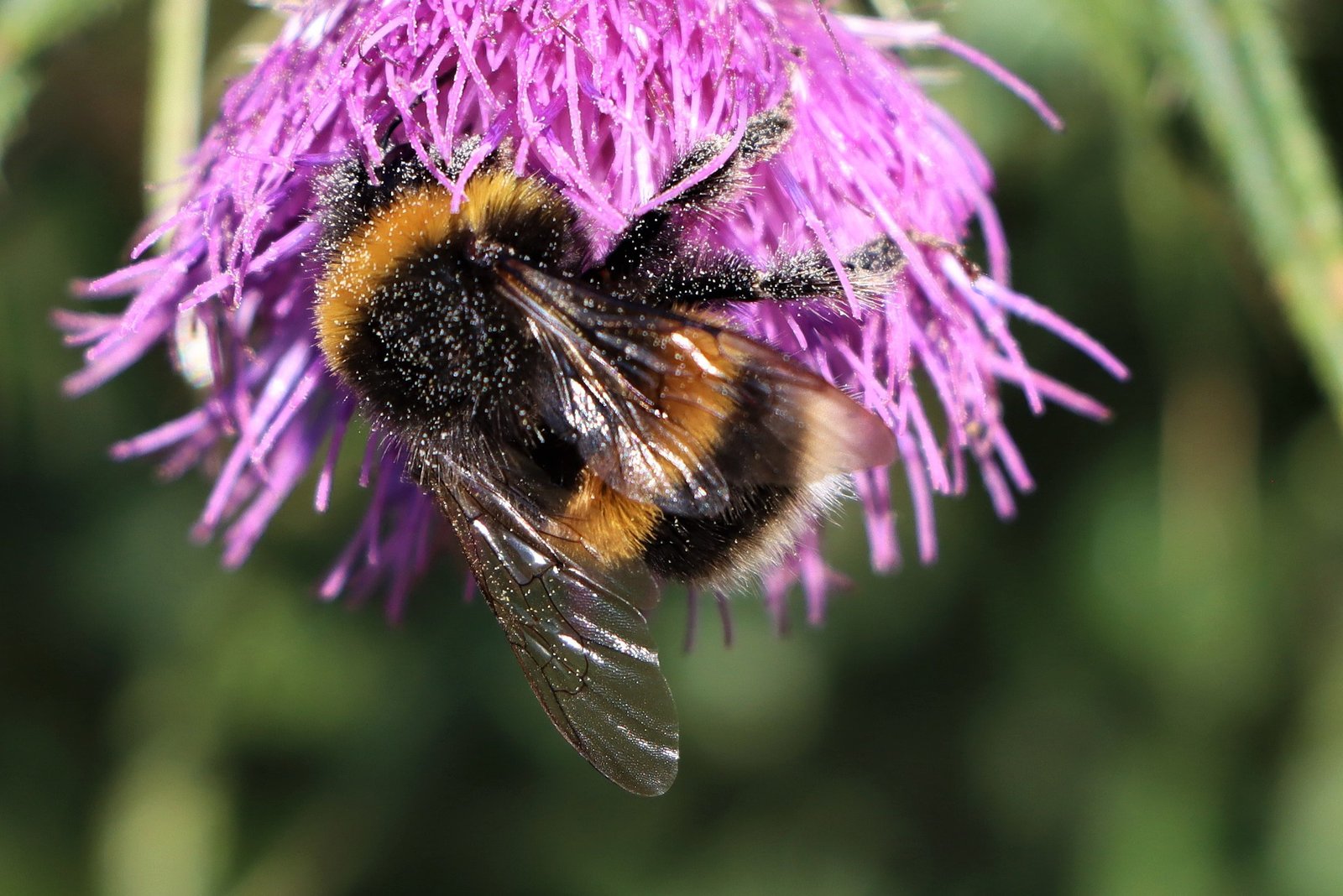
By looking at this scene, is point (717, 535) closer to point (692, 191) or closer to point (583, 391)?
point (583, 391)

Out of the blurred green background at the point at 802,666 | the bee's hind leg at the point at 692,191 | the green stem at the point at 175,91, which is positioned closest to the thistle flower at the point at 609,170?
the bee's hind leg at the point at 692,191

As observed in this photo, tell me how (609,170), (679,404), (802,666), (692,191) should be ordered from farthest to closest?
1. (802,666)
2. (609,170)
3. (692,191)
4. (679,404)

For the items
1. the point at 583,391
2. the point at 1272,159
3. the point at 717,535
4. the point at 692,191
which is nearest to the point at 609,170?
the point at 692,191

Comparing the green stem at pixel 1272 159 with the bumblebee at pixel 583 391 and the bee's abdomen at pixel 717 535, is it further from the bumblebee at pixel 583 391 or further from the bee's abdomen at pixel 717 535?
the bee's abdomen at pixel 717 535

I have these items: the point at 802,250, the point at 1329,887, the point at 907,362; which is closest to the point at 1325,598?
the point at 1329,887

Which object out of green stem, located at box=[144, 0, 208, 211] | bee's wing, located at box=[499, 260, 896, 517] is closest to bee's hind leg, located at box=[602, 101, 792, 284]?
bee's wing, located at box=[499, 260, 896, 517]

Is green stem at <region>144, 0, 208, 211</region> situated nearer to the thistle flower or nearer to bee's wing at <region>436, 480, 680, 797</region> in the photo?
the thistle flower

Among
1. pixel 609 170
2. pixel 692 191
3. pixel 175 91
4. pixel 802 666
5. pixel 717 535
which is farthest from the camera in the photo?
pixel 802 666
